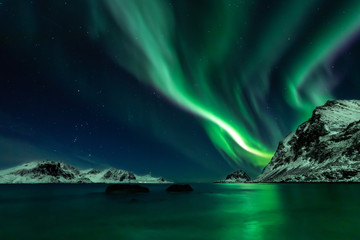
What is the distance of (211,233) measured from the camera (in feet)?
65.6

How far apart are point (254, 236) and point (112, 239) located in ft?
38.6

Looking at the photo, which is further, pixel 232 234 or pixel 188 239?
pixel 232 234

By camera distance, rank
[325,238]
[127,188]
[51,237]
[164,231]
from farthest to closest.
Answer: [127,188] < [164,231] < [51,237] < [325,238]

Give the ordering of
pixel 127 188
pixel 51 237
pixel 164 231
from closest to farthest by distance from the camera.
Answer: pixel 51 237, pixel 164 231, pixel 127 188

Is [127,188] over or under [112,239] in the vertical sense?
over

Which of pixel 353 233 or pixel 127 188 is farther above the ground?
pixel 127 188

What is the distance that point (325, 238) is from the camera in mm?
17875

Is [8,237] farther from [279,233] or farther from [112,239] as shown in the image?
[279,233]

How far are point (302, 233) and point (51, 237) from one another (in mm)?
21451

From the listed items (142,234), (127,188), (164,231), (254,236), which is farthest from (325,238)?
(127,188)

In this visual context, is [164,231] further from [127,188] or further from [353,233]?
[127,188]

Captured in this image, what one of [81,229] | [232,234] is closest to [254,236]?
[232,234]

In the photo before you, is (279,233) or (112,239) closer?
(112,239)

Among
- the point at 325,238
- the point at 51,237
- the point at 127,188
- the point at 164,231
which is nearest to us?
the point at 325,238
